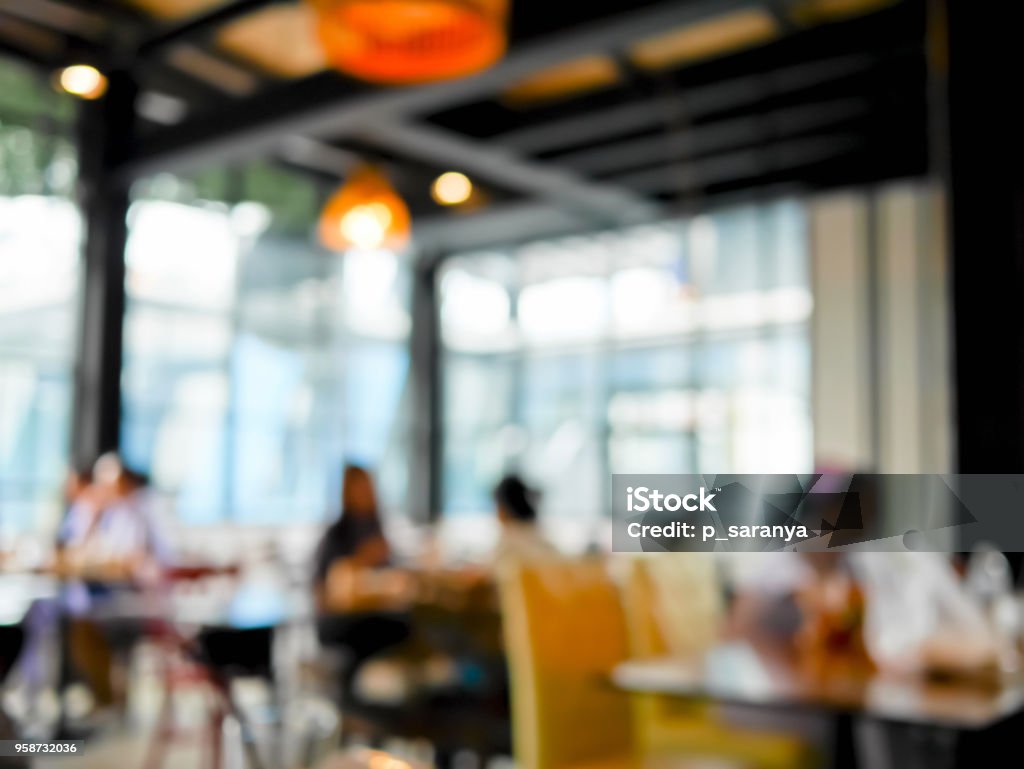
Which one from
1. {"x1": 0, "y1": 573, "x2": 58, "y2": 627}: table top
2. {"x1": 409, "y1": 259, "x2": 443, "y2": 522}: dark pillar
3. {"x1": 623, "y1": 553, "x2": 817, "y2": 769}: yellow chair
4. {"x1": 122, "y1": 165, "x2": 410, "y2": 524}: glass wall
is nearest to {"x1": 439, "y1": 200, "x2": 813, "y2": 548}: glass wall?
{"x1": 409, "y1": 259, "x2": 443, "y2": 522}: dark pillar

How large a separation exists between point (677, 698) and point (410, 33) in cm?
200

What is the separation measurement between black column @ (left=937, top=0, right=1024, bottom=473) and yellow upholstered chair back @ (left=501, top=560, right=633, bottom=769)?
1.33 m

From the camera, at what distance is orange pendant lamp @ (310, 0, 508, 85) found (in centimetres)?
252

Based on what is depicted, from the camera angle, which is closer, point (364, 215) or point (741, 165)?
point (364, 215)

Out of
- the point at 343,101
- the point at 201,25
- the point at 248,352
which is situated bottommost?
the point at 248,352

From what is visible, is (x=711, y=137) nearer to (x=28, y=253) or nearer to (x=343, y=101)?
(x=343, y=101)

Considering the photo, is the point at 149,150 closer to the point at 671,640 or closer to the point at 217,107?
the point at 217,107

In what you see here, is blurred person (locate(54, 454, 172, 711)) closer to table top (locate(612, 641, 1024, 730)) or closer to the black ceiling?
the black ceiling

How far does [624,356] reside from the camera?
967cm

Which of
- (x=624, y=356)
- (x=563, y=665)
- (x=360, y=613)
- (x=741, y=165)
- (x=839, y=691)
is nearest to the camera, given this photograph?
(x=839, y=691)

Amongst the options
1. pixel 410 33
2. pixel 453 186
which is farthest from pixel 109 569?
pixel 453 186

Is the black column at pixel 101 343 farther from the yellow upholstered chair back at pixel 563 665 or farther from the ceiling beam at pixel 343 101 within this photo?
the yellow upholstered chair back at pixel 563 665

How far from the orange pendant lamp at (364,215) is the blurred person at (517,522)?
153cm

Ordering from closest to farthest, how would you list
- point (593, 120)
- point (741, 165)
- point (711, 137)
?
point (593, 120) < point (711, 137) < point (741, 165)
